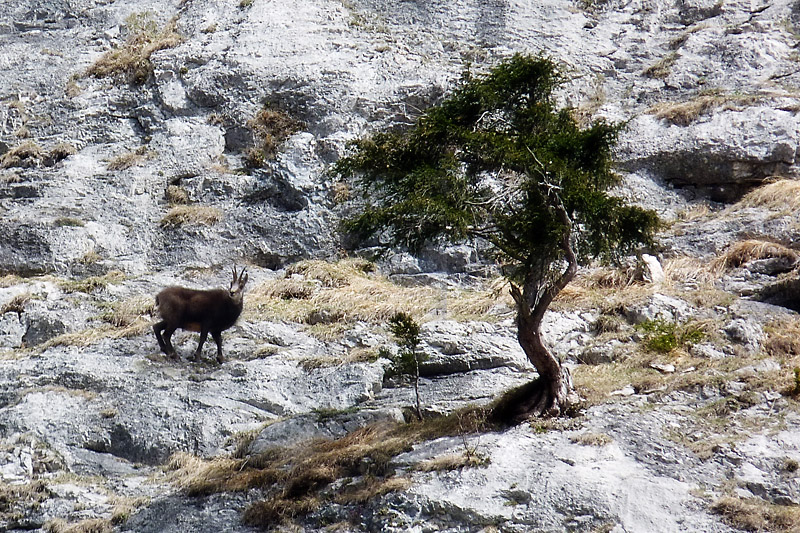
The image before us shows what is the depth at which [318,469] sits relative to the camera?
9023mm

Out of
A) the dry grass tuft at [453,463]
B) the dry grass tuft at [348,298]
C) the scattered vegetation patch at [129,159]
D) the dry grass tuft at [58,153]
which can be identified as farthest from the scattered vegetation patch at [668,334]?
the dry grass tuft at [58,153]

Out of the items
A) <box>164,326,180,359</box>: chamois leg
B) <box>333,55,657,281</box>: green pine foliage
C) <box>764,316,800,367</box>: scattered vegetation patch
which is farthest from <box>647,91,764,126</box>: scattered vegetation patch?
<box>164,326,180,359</box>: chamois leg

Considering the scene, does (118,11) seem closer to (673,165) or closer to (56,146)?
(56,146)

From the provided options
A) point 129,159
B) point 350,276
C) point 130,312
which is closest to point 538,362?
point 350,276

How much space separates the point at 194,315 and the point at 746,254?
890 cm

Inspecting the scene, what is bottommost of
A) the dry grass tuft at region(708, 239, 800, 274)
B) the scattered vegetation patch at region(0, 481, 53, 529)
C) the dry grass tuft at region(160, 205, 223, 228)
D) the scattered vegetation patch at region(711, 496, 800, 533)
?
the scattered vegetation patch at region(0, 481, 53, 529)

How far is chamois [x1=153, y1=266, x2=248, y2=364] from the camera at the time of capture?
12320mm

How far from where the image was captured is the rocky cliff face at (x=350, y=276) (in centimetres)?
876

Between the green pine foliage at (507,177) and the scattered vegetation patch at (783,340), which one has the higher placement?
the green pine foliage at (507,177)

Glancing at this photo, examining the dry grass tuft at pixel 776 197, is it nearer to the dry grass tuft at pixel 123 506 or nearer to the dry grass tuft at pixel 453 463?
the dry grass tuft at pixel 453 463

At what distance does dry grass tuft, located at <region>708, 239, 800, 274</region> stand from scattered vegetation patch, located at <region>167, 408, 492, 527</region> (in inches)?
275

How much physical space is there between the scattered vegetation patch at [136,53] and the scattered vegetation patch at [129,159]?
8.23 feet

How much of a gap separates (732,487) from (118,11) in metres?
20.7

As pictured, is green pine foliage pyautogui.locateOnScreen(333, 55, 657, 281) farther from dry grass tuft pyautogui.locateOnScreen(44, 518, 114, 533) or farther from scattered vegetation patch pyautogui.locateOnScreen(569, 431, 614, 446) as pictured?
dry grass tuft pyautogui.locateOnScreen(44, 518, 114, 533)
